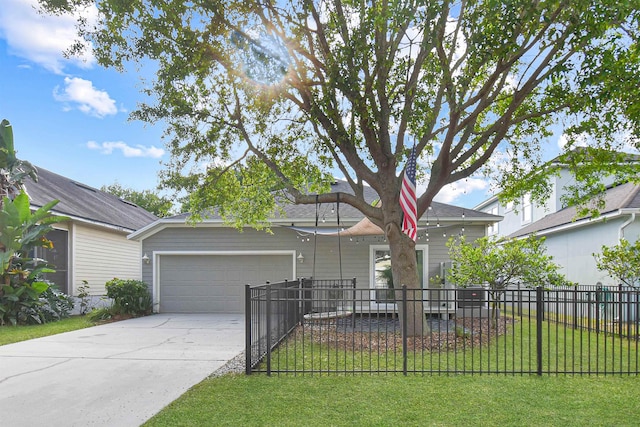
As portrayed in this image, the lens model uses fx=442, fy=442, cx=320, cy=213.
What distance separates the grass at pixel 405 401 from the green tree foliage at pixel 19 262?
7978 millimetres

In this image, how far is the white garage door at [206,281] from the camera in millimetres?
13836

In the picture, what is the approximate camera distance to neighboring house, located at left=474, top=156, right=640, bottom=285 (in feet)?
39.0

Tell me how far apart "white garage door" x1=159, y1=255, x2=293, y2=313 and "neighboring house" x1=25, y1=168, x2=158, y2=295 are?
4.12 feet

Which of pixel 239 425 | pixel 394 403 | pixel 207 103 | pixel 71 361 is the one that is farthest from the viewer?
pixel 207 103

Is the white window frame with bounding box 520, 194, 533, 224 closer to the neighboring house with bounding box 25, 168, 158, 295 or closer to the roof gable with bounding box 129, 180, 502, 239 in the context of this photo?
the roof gable with bounding box 129, 180, 502, 239

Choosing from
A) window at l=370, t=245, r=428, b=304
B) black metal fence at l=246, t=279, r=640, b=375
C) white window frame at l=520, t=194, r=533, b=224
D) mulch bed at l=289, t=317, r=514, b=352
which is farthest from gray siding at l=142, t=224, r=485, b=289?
white window frame at l=520, t=194, r=533, b=224

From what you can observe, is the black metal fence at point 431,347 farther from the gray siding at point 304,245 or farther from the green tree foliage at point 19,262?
the green tree foliage at point 19,262

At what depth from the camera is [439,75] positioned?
7852 mm

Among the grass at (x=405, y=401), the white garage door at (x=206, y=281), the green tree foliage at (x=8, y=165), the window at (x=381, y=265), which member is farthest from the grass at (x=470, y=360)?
the green tree foliage at (x=8, y=165)

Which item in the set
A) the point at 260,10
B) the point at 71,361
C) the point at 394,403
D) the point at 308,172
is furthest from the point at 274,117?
the point at 394,403

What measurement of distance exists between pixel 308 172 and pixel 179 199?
317 centimetres

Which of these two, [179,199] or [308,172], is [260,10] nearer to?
[308,172]

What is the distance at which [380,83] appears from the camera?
773 cm

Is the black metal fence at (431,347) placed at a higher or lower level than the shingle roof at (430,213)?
lower
